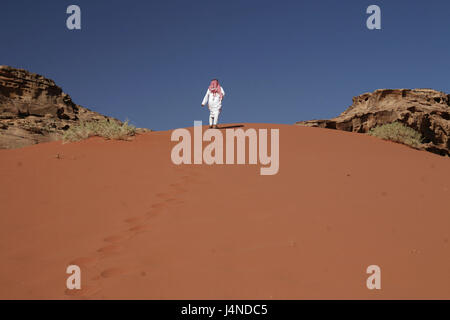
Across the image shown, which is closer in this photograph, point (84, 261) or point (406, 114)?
point (84, 261)

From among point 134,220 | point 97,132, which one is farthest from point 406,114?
point 134,220

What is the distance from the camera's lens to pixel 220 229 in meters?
3.60

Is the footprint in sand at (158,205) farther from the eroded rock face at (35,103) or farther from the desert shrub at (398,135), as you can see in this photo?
the eroded rock face at (35,103)

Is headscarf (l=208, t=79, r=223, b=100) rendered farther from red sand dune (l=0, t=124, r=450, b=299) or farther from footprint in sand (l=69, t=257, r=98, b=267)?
footprint in sand (l=69, t=257, r=98, b=267)

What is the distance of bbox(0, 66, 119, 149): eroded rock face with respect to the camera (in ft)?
65.0

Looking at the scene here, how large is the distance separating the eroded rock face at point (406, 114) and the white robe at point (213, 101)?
6.43 m

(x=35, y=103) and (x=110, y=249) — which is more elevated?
(x=35, y=103)

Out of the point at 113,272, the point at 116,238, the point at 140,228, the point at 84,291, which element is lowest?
the point at 84,291

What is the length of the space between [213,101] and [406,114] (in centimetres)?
804

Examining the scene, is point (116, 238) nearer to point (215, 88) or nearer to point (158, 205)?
point (158, 205)

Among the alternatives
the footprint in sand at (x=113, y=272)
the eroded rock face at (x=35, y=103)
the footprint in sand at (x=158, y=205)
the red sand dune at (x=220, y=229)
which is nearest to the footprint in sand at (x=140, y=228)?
the red sand dune at (x=220, y=229)

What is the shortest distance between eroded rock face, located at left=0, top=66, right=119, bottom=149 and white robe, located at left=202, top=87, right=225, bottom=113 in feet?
32.6
